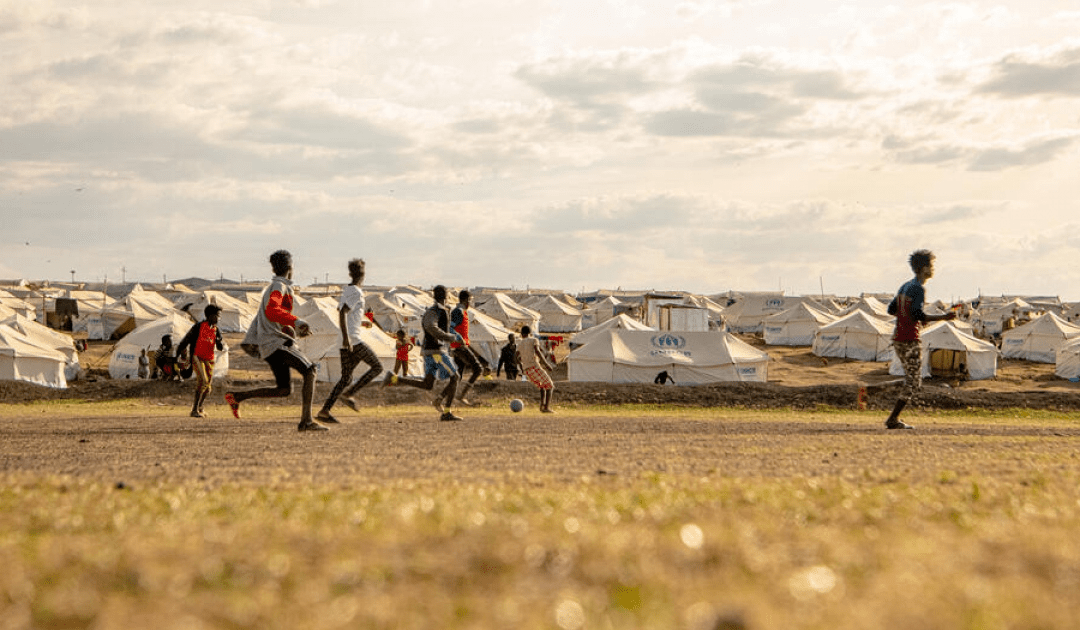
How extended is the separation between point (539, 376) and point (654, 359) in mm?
19199

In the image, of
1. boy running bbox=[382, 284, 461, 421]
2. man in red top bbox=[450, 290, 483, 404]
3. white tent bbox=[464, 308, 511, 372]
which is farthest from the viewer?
white tent bbox=[464, 308, 511, 372]

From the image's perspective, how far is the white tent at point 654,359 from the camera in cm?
3956

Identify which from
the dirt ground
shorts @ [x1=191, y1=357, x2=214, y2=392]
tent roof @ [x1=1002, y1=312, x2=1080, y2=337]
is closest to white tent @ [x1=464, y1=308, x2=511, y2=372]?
the dirt ground

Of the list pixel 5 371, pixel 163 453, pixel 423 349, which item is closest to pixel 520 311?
pixel 5 371

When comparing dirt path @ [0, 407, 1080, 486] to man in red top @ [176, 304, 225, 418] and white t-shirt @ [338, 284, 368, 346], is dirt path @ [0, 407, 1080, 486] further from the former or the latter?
man in red top @ [176, 304, 225, 418]

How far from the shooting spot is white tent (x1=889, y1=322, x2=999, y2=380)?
50.5 metres

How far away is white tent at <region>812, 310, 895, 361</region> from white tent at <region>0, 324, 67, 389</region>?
46722mm

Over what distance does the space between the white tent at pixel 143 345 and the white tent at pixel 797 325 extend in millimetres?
49009

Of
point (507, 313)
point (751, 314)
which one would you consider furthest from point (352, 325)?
point (751, 314)

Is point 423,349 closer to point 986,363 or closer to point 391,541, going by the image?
point 391,541

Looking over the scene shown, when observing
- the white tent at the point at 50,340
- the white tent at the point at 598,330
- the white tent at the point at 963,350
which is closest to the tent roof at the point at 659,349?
the white tent at the point at 598,330

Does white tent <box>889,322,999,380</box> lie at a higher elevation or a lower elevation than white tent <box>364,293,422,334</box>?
lower

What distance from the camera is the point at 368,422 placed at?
1563cm

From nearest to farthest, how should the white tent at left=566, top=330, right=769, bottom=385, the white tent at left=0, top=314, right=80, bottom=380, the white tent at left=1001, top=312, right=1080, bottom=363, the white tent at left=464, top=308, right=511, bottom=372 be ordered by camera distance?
the white tent at left=566, top=330, right=769, bottom=385
the white tent at left=0, top=314, right=80, bottom=380
the white tent at left=464, top=308, right=511, bottom=372
the white tent at left=1001, top=312, right=1080, bottom=363
